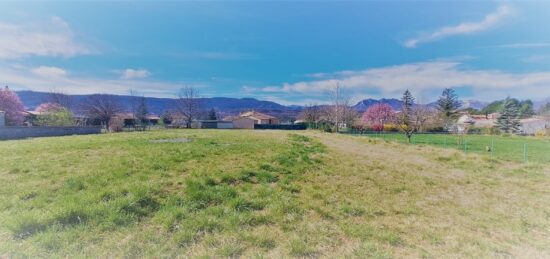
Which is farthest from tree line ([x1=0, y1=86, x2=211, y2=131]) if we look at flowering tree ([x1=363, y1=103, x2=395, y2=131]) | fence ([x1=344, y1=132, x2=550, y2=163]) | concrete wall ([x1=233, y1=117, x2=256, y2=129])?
flowering tree ([x1=363, y1=103, x2=395, y2=131])

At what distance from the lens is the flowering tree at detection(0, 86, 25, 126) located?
1357 inches

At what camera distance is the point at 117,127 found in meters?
38.0

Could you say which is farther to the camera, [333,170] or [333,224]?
[333,170]

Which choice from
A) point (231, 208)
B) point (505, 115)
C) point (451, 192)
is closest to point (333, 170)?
point (451, 192)

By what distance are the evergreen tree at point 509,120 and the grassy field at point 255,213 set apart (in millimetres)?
68722

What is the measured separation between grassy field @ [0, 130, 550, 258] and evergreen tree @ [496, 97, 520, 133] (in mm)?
68722

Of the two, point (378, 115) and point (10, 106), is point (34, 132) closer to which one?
point (10, 106)

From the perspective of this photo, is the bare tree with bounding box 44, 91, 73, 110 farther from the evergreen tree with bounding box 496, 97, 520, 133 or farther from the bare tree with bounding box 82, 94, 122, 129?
the evergreen tree with bounding box 496, 97, 520, 133

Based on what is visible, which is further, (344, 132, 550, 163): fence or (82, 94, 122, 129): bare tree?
(82, 94, 122, 129): bare tree

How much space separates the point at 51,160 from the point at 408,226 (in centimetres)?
1070

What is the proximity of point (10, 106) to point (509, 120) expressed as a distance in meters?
101

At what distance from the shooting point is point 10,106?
1396 inches

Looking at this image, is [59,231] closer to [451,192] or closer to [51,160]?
[51,160]

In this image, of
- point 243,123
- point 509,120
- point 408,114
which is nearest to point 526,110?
point 509,120
